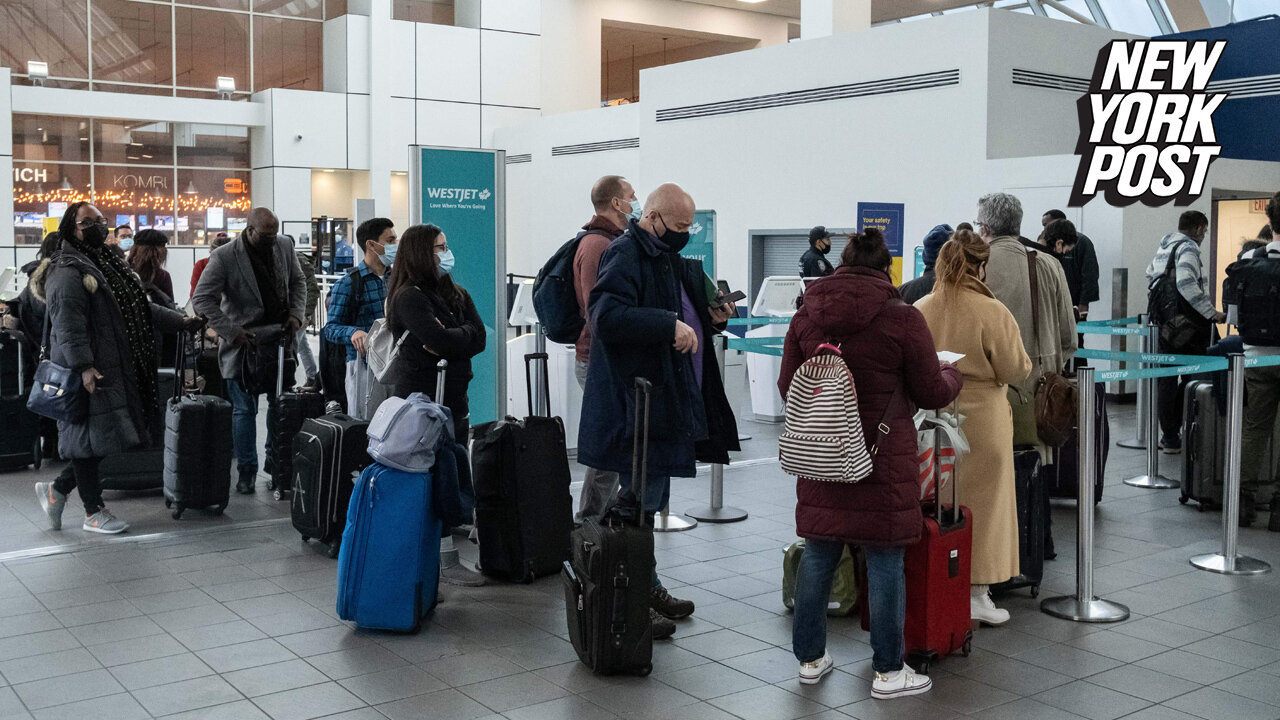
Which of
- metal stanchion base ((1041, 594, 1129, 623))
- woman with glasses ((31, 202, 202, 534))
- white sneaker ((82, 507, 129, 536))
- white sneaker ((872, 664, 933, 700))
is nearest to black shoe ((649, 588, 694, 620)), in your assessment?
white sneaker ((872, 664, 933, 700))

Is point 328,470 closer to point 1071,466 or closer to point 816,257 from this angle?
point 1071,466

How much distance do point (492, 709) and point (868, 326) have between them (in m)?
1.63

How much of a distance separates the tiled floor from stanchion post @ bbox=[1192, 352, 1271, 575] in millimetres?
132

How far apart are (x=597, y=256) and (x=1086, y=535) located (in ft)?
7.15

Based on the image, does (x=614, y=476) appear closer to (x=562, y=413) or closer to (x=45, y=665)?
(x=45, y=665)

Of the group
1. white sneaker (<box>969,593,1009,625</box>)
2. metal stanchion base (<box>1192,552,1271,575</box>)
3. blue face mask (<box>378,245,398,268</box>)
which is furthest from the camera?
blue face mask (<box>378,245,398,268</box>)

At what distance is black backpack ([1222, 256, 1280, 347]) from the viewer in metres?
5.92

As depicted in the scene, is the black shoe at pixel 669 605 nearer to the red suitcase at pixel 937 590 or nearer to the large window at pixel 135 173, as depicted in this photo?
the red suitcase at pixel 937 590

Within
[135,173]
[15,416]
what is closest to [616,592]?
[15,416]

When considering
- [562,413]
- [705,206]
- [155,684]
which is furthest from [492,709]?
[705,206]

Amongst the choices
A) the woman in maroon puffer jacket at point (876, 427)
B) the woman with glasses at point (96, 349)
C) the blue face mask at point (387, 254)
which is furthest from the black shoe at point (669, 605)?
the woman with glasses at point (96, 349)

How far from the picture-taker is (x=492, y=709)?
3510 mm

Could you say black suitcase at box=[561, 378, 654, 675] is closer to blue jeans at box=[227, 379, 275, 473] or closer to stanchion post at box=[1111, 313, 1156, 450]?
blue jeans at box=[227, 379, 275, 473]

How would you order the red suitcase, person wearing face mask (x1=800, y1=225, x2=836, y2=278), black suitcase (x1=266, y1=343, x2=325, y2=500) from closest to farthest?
the red suitcase < black suitcase (x1=266, y1=343, x2=325, y2=500) < person wearing face mask (x1=800, y1=225, x2=836, y2=278)
